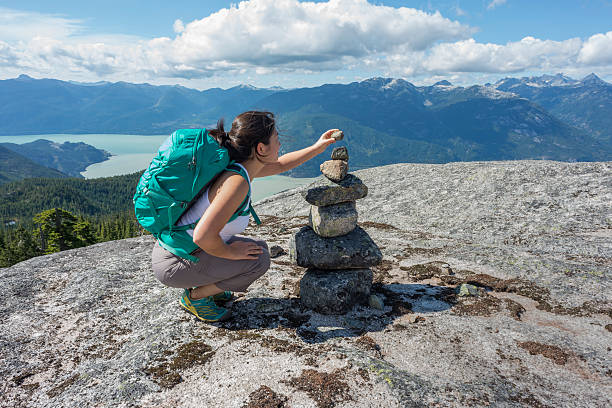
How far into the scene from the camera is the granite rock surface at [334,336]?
18.4ft

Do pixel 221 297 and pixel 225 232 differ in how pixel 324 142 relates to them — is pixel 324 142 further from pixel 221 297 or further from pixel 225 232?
pixel 221 297

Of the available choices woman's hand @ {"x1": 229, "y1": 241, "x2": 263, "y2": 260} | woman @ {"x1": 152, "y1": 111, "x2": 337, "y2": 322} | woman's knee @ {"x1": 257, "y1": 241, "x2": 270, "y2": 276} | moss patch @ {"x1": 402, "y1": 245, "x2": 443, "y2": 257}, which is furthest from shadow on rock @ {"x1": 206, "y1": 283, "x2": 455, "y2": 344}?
moss patch @ {"x1": 402, "y1": 245, "x2": 443, "y2": 257}

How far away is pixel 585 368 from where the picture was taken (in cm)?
638

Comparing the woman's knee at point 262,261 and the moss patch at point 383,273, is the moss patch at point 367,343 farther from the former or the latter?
the moss patch at point 383,273

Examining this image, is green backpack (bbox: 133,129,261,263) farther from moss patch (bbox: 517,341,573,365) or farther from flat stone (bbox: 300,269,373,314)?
Answer: moss patch (bbox: 517,341,573,365)

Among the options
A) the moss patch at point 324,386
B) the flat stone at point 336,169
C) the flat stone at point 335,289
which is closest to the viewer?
the moss patch at point 324,386

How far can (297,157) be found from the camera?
8.06 metres

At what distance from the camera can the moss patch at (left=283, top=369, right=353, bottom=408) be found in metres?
5.31

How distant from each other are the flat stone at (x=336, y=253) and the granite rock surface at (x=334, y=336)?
1.24 metres

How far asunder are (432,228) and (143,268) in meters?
14.2

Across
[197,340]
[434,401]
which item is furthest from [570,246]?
[197,340]

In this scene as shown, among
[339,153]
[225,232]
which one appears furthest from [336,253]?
[225,232]

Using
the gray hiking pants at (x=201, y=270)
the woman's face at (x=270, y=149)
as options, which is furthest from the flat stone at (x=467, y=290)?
the woman's face at (x=270, y=149)

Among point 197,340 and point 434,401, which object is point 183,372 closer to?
point 197,340
